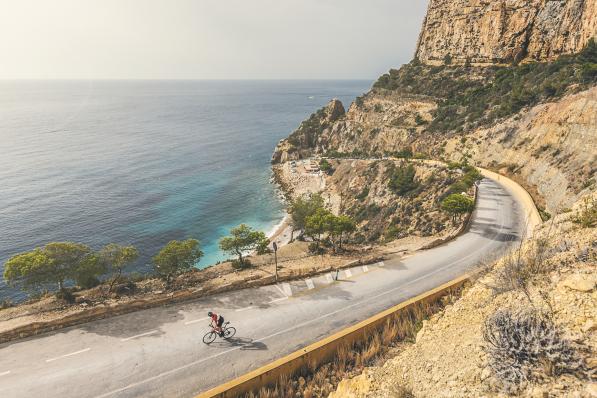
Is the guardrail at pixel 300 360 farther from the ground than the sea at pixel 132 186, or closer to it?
farther from the ground

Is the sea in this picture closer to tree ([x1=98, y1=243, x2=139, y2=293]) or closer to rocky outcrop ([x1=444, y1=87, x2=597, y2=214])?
tree ([x1=98, y1=243, x2=139, y2=293])

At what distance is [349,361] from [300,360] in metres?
1.95

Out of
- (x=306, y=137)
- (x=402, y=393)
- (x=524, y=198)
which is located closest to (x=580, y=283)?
(x=402, y=393)

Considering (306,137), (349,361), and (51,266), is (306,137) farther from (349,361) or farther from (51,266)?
(349,361)

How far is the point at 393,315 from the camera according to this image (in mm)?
14359

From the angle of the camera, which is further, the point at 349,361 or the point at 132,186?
the point at 132,186

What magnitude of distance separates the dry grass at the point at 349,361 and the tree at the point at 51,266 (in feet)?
52.4

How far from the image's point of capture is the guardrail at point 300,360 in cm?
1106

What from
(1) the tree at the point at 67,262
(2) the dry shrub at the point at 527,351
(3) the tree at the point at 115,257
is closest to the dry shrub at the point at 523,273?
(2) the dry shrub at the point at 527,351

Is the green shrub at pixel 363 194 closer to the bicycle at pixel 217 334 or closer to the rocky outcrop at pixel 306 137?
the rocky outcrop at pixel 306 137

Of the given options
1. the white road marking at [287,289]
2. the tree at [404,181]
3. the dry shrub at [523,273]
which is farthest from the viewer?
the tree at [404,181]

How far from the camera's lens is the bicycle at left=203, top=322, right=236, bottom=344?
14.4m

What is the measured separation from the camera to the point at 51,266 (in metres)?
20.0

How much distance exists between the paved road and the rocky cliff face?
65.7 metres
